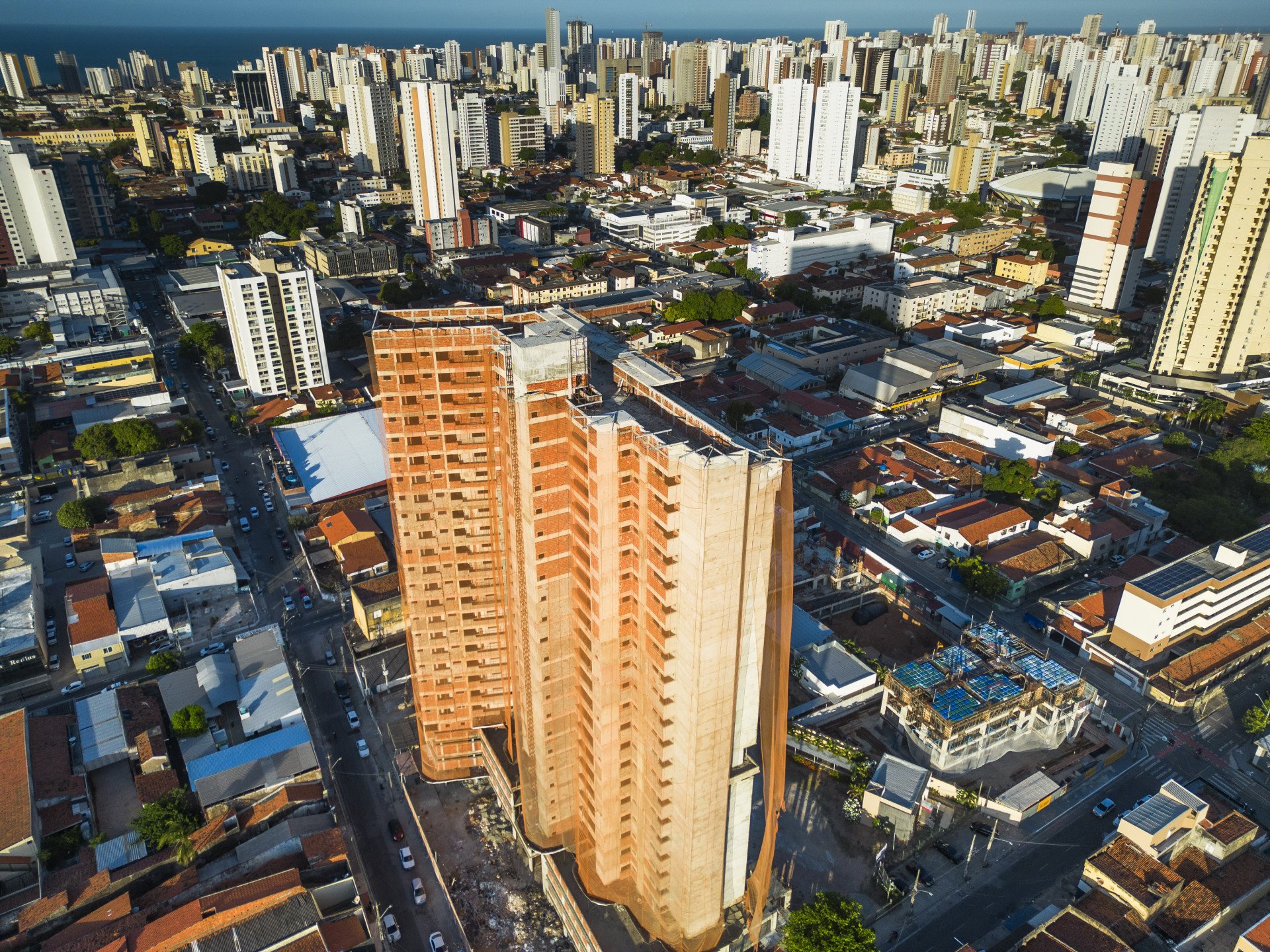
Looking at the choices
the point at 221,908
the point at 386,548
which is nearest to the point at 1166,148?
the point at 386,548

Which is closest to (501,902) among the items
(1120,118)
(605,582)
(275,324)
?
(605,582)

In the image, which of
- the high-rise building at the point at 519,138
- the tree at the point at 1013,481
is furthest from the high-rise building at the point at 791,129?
the tree at the point at 1013,481

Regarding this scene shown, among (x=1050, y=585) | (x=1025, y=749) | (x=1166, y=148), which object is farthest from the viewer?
(x=1166, y=148)

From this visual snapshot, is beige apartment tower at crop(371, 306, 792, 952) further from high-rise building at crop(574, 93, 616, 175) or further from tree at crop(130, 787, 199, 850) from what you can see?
high-rise building at crop(574, 93, 616, 175)

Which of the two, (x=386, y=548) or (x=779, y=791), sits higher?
(x=779, y=791)

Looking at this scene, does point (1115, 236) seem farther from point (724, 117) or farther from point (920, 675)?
point (724, 117)

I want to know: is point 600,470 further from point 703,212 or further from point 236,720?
point 703,212
